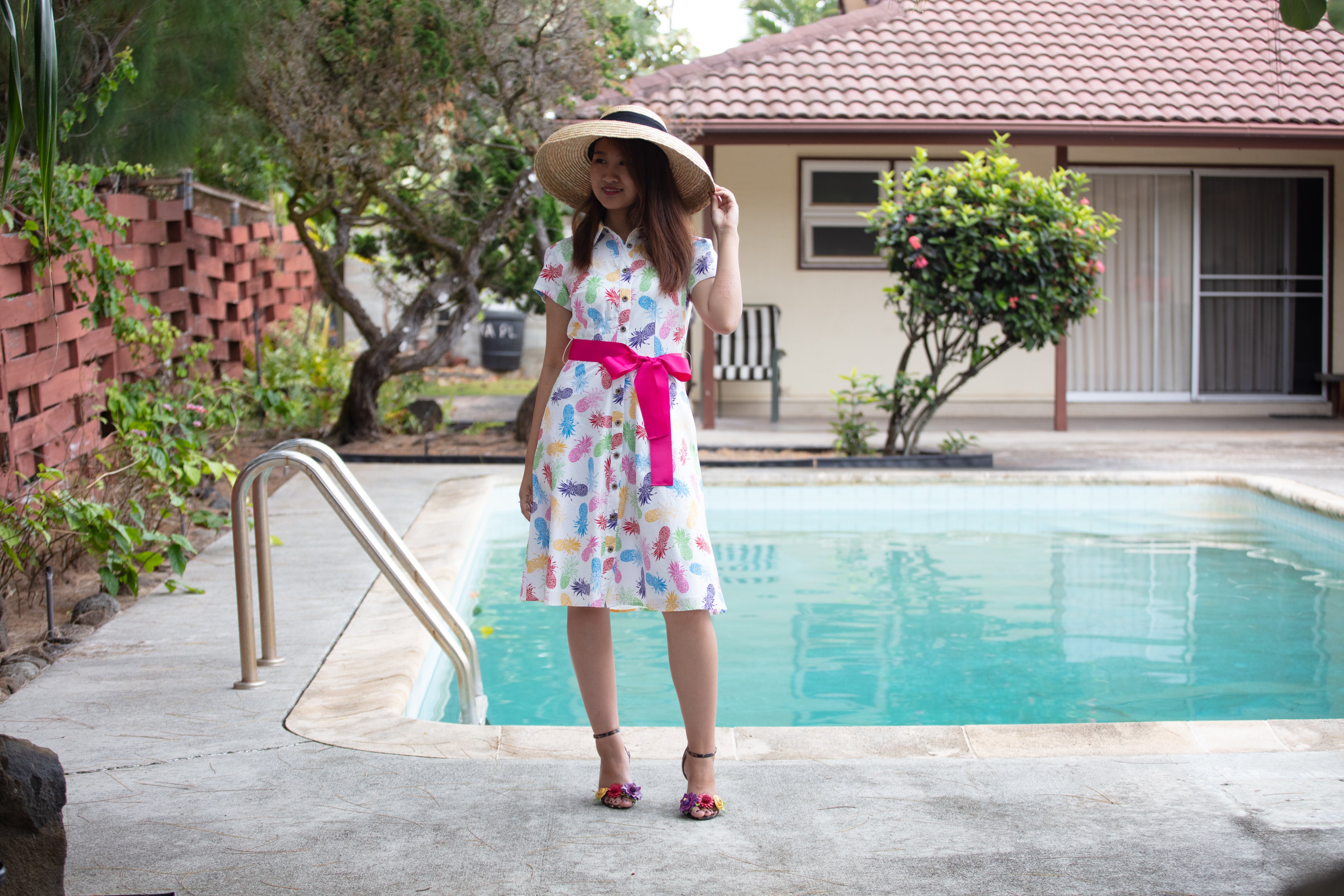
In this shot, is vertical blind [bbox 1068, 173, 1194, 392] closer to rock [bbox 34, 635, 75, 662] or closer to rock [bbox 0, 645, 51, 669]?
rock [bbox 34, 635, 75, 662]

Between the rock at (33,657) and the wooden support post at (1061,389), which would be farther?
the wooden support post at (1061,389)

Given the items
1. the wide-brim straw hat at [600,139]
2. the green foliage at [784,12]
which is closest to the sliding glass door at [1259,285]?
the wide-brim straw hat at [600,139]

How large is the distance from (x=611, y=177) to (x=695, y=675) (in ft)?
3.46

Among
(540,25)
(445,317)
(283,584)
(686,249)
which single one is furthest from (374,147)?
(686,249)

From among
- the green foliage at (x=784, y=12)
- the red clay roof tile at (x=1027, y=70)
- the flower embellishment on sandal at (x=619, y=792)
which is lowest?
the flower embellishment on sandal at (x=619, y=792)

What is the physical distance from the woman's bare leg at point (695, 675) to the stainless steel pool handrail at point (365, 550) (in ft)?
3.28

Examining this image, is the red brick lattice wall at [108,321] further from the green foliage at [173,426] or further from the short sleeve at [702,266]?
the short sleeve at [702,266]

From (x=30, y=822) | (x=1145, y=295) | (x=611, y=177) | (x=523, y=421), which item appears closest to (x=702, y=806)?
(x=30, y=822)

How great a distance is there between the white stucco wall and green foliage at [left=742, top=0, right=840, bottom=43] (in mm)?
21225

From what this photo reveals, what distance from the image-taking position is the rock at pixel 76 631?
379 centimetres

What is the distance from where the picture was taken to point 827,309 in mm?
10617

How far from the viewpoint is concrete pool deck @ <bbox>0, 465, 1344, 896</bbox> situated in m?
2.14

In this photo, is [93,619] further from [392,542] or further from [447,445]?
[447,445]

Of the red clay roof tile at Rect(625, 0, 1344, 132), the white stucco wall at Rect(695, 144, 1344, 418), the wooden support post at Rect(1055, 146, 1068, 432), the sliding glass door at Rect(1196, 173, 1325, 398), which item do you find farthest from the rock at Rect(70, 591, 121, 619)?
the sliding glass door at Rect(1196, 173, 1325, 398)
